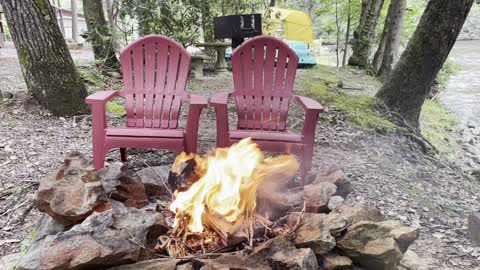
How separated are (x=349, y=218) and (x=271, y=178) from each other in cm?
56

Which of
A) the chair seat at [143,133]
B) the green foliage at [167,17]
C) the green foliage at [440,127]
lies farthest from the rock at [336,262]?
the green foliage at [167,17]

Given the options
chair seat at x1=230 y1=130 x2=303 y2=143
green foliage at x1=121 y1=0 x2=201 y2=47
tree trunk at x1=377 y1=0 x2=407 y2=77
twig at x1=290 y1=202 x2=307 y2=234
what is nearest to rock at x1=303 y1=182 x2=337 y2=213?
twig at x1=290 y1=202 x2=307 y2=234

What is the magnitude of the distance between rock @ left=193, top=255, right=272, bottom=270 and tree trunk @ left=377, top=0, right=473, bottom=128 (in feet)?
11.5

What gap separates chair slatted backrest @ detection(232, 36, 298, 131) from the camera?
302 centimetres

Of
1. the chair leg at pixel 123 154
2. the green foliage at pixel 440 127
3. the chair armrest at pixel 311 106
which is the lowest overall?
the green foliage at pixel 440 127

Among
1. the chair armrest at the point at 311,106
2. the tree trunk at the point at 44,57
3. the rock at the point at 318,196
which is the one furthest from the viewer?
the tree trunk at the point at 44,57

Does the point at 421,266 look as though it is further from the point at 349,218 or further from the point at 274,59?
the point at 274,59

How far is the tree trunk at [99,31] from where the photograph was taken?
568 centimetres

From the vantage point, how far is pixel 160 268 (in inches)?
58.3

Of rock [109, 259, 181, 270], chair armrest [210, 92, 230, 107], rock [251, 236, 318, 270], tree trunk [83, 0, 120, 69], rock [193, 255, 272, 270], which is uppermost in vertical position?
tree trunk [83, 0, 120, 69]

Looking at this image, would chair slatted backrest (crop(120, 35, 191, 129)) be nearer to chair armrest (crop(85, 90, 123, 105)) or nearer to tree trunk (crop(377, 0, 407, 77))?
chair armrest (crop(85, 90, 123, 105))

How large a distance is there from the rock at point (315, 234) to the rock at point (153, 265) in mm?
533

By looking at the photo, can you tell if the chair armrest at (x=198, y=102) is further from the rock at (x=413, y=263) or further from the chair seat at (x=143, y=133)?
the rock at (x=413, y=263)

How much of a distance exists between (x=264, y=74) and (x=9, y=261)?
2.09m
